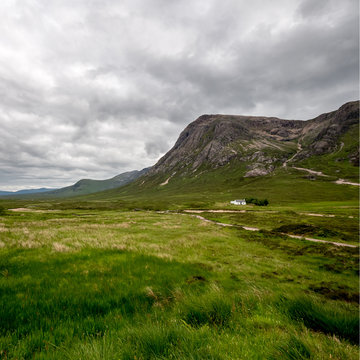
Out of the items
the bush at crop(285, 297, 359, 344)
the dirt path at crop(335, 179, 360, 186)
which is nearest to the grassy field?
the bush at crop(285, 297, 359, 344)

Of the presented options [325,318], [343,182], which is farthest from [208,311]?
[343,182]

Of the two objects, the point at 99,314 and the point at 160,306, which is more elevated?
the point at 99,314

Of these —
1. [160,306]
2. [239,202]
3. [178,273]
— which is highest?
[160,306]

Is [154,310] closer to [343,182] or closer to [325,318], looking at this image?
[325,318]

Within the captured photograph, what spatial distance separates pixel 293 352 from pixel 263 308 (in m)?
2.77

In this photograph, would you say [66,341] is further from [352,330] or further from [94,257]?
[94,257]

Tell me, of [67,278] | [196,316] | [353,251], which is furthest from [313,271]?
[67,278]

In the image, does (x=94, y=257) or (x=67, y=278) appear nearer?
(x=67, y=278)

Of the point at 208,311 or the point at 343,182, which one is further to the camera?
the point at 343,182

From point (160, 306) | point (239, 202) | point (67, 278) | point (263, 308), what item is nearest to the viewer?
point (263, 308)

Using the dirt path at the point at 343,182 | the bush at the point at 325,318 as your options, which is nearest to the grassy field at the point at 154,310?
the bush at the point at 325,318

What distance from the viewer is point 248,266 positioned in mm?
13133

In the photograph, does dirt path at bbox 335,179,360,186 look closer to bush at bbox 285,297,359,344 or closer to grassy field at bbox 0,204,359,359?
grassy field at bbox 0,204,359,359

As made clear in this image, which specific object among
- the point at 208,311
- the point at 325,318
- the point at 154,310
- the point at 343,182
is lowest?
the point at 343,182
